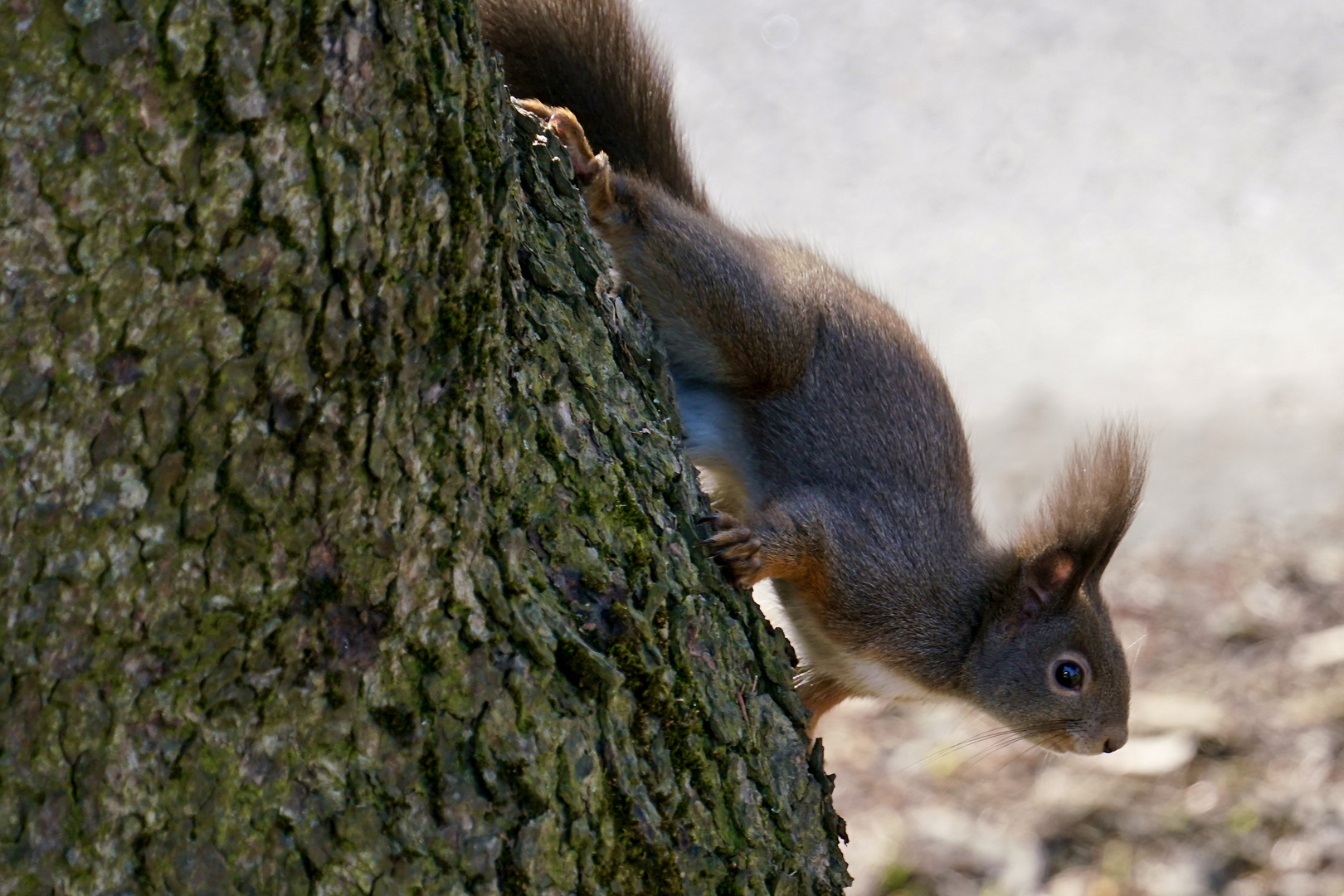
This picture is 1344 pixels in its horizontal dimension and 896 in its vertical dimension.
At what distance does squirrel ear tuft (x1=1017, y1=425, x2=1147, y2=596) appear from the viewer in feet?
7.41

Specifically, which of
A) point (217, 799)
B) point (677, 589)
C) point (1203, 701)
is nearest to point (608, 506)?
point (677, 589)

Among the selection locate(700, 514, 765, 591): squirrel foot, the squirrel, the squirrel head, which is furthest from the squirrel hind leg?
locate(700, 514, 765, 591): squirrel foot

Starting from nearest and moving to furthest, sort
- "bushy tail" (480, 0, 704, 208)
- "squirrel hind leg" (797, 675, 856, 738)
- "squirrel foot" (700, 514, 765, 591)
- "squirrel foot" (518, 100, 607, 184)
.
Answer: "squirrel foot" (700, 514, 765, 591)
"squirrel foot" (518, 100, 607, 184)
"bushy tail" (480, 0, 704, 208)
"squirrel hind leg" (797, 675, 856, 738)

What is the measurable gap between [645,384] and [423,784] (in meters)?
0.53

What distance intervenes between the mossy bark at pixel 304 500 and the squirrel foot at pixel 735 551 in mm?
219

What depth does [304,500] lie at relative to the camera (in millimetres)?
1092

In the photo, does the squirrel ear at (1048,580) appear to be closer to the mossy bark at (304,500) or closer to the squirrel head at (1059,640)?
the squirrel head at (1059,640)

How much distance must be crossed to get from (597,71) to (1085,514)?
41.2 inches

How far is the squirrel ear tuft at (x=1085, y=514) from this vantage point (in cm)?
226

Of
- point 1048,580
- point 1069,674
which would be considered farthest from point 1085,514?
point 1069,674

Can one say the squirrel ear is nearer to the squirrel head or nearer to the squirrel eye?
the squirrel head

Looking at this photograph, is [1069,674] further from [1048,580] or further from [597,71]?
[597,71]

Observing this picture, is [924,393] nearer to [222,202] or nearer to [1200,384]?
[222,202]

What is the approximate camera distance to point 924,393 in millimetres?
2281
